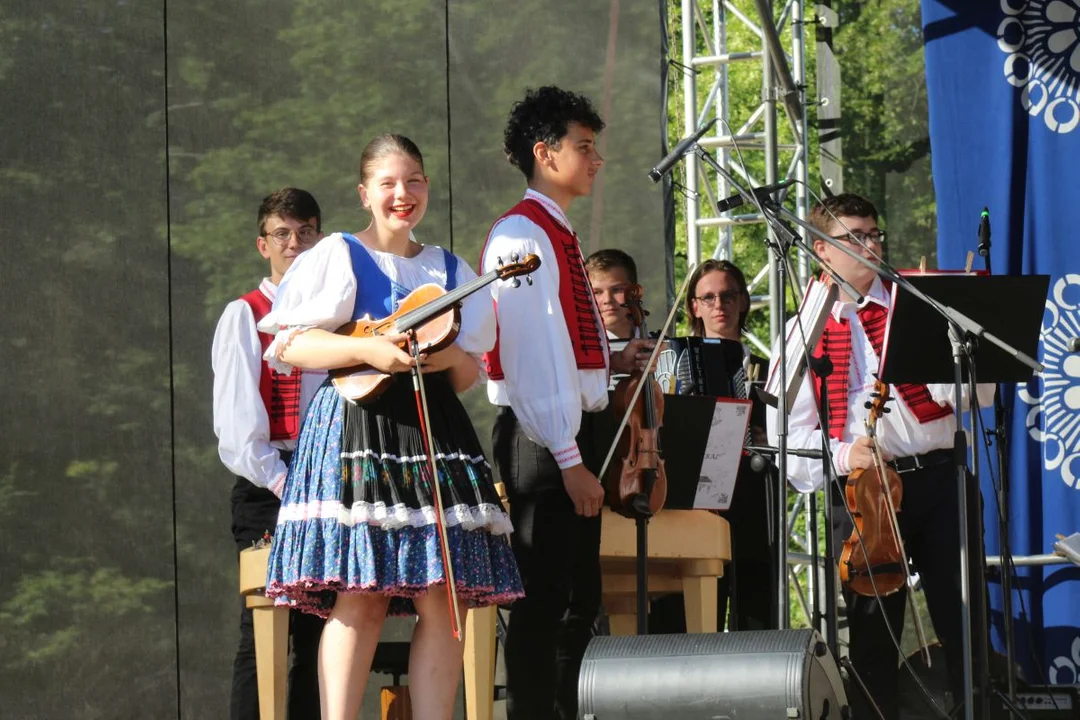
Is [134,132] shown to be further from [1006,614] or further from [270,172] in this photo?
[1006,614]

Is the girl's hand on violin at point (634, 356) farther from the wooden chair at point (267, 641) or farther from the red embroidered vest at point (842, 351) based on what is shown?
the wooden chair at point (267, 641)

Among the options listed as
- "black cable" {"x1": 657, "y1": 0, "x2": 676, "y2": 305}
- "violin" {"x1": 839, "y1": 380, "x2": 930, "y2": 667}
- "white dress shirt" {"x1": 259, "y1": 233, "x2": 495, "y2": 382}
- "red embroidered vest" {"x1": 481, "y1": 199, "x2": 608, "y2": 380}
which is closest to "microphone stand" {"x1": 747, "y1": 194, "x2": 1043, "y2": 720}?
"violin" {"x1": 839, "y1": 380, "x2": 930, "y2": 667}

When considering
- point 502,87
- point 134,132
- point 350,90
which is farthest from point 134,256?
point 502,87

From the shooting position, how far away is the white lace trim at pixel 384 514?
127 inches

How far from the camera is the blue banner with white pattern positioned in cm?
595

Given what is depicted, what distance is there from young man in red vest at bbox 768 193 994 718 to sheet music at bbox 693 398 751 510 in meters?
0.27

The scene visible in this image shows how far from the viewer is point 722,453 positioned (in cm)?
450

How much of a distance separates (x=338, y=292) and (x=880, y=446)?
2067 mm

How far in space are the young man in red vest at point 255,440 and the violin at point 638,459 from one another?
956mm

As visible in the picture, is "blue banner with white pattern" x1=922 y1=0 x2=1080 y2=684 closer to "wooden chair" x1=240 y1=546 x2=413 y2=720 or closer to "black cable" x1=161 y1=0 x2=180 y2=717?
"wooden chair" x1=240 y1=546 x2=413 y2=720

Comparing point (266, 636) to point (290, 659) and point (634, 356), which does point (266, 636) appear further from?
point (634, 356)

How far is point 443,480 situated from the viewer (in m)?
3.31

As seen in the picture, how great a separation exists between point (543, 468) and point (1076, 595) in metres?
3.06

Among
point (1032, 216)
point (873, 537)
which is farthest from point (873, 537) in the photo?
point (1032, 216)
